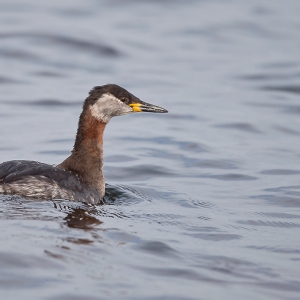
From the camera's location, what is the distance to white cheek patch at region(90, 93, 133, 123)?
984cm

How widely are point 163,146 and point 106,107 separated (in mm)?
3632

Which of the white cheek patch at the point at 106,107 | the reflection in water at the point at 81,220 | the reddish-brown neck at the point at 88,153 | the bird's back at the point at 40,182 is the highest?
the white cheek patch at the point at 106,107

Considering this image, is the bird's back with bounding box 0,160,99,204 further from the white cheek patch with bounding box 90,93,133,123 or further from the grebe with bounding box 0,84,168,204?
the white cheek patch with bounding box 90,93,133,123

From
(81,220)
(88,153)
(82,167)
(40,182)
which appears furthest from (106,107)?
(81,220)

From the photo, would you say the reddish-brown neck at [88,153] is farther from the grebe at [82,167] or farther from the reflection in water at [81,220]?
the reflection in water at [81,220]

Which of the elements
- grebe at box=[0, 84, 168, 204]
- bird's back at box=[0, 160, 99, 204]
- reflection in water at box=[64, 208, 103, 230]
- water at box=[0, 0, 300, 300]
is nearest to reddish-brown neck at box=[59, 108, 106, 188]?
grebe at box=[0, 84, 168, 204]

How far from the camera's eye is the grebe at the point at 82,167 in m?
8.87

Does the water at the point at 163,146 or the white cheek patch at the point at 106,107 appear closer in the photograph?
the water at the point at 163,146

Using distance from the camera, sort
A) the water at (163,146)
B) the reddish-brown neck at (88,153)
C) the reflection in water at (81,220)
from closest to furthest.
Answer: the water at (163,146)
the reflection in water at (81,220)
the reddish-brown neck at (88,153)

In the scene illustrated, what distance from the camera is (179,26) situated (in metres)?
22.3

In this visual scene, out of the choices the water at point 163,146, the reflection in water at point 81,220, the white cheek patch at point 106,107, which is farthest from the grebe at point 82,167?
the reflection in water at point 81,220

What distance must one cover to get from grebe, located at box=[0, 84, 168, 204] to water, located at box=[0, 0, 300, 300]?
0.21 metres

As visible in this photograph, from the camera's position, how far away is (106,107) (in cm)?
993

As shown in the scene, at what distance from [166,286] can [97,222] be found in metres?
2.02
